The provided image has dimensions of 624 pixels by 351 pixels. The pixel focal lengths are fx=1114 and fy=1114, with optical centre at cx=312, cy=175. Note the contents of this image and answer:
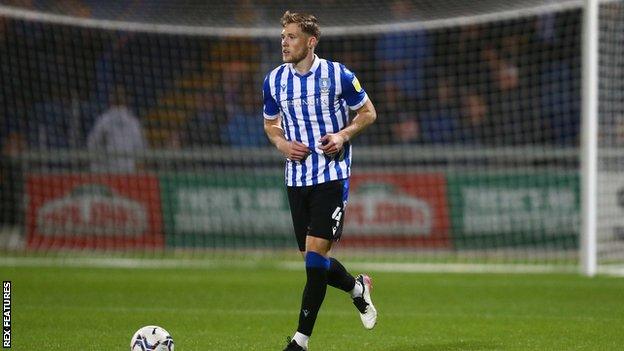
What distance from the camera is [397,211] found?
15.6 metres

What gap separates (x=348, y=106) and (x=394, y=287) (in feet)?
15.3

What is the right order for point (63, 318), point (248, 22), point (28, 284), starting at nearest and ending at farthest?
point (63, 318) → point (28, 284) → point (248, 22)

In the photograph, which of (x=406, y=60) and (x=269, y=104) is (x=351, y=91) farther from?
(x=406, y=60)

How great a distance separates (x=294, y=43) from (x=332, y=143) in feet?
2.19

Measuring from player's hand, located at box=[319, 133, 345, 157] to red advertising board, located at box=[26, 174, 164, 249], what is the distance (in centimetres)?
926

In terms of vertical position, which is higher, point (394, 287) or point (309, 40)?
point (309, 40)

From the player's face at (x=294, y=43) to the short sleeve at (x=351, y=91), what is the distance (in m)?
0.30

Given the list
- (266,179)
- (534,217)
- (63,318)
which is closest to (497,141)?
(534,217)

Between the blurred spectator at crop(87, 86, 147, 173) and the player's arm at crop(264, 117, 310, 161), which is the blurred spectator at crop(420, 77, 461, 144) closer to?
the blurred spectator at crop(87, 86, 147, 173)

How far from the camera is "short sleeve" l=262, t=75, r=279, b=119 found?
707 centimetres

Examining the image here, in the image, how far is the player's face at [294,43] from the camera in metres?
6.82

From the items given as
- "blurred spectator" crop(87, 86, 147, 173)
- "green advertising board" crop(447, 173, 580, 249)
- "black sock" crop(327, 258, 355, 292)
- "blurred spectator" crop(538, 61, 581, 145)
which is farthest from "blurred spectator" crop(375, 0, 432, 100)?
"black sock" crop(327, 258, 355, 292)

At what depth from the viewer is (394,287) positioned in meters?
11.4

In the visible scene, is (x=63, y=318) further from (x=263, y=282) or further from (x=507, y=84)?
(x=507, y=84)
